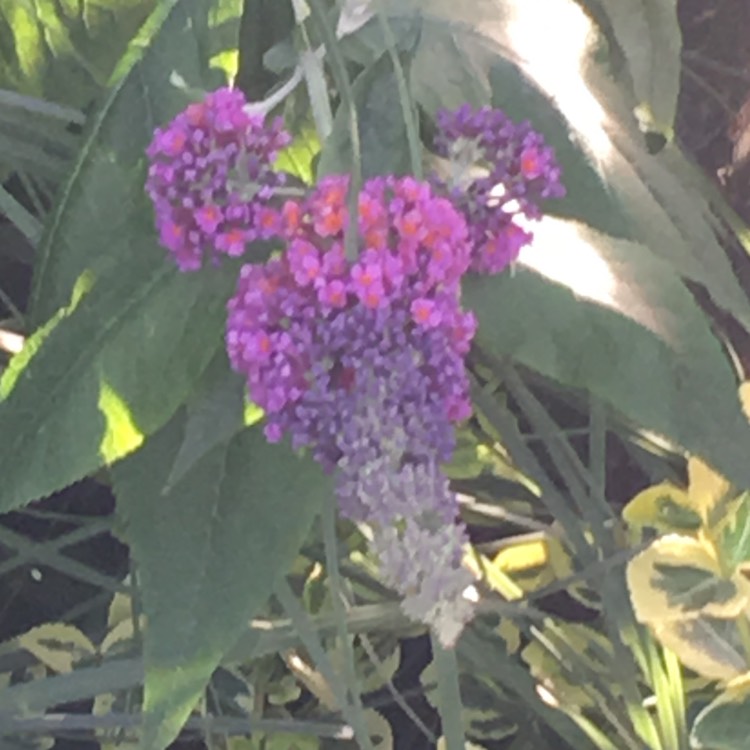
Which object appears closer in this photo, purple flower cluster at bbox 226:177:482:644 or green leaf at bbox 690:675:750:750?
purple flower cluster at bbox 226:177:482:644

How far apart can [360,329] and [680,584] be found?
20 cm

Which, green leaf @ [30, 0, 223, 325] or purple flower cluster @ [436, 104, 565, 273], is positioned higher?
purple flower cluster @ [436, 104, 565, 273]

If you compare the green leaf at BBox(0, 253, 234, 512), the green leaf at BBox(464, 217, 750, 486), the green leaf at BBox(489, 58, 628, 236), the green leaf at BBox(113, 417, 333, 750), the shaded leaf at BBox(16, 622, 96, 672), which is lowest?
the shaded leaf at BBox(16, 622, 96, 672)

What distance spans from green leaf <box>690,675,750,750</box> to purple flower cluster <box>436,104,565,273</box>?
17 centimetres

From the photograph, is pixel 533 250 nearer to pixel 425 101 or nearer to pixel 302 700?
pixel 425 101

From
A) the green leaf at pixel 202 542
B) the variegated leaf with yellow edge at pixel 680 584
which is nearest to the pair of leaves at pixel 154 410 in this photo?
the green leaf at pixel 202 542

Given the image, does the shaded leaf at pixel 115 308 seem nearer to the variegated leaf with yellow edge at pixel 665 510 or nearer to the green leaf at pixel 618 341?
the green leaf at pixel 618 341

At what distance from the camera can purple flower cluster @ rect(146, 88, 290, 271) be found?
9.5 inches

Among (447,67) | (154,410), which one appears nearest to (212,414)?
(154,410)

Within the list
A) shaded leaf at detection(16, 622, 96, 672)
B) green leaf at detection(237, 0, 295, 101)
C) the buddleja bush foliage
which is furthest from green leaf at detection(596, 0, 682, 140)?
shaded leaf at detection(16, 622, 96, 672)

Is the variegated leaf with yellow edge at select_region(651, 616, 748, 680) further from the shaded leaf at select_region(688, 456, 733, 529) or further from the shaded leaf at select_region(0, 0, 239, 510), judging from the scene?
the shaded leaf at select_region(0, 0, 239, 510)

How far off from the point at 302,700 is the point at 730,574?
0.19 m

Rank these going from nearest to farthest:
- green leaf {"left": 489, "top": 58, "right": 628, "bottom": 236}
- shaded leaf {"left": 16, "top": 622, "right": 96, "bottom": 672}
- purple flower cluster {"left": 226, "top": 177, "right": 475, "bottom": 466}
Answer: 1. purple flower cluster {"left": 226, "top": 177, "right": 475, "bottom": 466}
2. green leaf {"left": 489, "top": 58, "right": 628, "bottom": 236}
3. shaded leaf {"left": 16, "top": 622, "right": 96, "bottom": 672}

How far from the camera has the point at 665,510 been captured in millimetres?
393
